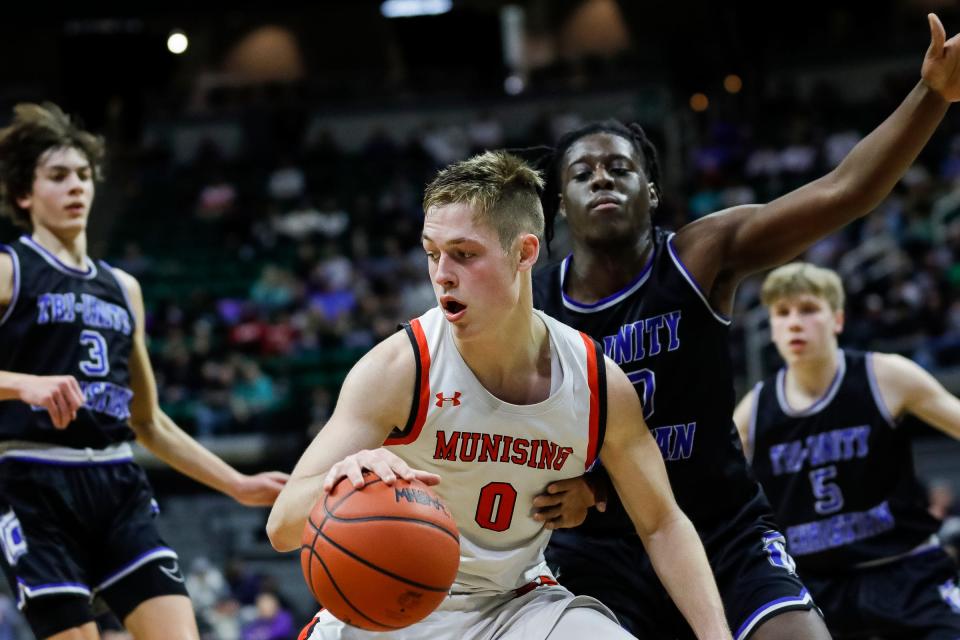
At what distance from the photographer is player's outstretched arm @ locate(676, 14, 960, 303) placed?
11.5ft

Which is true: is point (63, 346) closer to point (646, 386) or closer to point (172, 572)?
point (172, 572)

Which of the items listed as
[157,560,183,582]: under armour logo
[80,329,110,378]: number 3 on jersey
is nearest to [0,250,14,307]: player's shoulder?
[80,329,110,378]: number 3 on jersey

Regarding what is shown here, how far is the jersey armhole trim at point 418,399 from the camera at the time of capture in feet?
10.9

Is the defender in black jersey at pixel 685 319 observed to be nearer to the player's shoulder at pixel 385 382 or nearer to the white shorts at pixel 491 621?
the white shorts at pixel 491 621

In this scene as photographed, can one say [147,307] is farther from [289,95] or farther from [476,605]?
[476,605]

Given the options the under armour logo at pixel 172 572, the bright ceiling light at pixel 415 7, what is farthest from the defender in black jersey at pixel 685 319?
the bright ceiling light at pixel 415 7

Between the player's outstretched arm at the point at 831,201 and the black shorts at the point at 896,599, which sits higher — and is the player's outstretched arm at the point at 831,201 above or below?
above

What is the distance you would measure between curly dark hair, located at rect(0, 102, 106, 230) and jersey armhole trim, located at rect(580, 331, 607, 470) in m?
2.56

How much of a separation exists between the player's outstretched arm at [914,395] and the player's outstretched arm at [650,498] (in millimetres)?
1993

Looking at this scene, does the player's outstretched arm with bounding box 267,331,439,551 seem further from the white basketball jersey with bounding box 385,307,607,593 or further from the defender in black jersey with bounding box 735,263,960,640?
the defender in black jersey with bounding box 735,263,960,640

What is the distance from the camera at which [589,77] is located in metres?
21.1

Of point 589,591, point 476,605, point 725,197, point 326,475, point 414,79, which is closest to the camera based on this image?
point 326,475

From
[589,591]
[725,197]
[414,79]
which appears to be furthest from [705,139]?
[589,591]

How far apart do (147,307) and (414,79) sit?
7.92 meters
